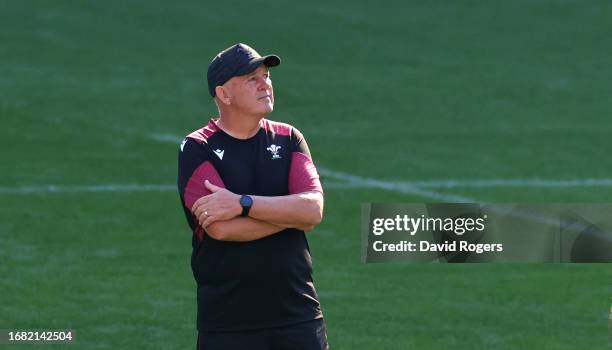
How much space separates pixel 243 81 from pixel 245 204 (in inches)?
24.1

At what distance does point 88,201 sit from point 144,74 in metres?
A: 6.57

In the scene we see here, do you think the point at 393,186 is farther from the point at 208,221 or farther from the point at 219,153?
the point at 208,221

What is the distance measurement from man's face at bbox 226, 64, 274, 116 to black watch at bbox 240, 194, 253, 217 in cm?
42

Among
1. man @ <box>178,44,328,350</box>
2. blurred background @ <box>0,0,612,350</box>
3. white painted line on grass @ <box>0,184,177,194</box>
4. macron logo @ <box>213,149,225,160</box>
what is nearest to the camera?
man @ <box>178,44,328,350</box>

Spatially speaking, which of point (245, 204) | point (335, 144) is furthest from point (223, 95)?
point (335, 144)

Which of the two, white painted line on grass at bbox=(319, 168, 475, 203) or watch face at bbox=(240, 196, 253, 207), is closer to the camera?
watch face at bbox=(240, 196, 253, 207)

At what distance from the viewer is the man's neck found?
724 centimetres

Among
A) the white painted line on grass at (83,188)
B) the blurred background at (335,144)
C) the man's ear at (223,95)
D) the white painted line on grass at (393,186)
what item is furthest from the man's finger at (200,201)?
the white painted line on grass at (83,188)

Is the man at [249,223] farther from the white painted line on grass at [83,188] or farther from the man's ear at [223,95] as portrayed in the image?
the white painted line on grass at [83,188]

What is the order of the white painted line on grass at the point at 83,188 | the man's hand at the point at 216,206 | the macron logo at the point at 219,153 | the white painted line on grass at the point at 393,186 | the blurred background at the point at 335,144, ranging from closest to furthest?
the man's hand at the point at 216,206, the macron logo at the point at 219,153, the blurred background at the point at 335,144, the white painted line on grass at the point at 393,186, the white painted line on grass at the point at 83,188

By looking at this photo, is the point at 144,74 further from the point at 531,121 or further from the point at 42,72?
the point at 531,121

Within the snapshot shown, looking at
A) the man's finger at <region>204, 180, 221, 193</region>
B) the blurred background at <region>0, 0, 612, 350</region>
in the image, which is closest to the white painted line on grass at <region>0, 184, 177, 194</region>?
the blurred background at <region>0, 0, 612, 350</region>

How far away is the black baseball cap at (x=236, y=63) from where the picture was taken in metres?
7.20

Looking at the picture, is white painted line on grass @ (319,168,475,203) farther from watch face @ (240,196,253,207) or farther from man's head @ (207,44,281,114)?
watch face @ (240,196,253,207)
